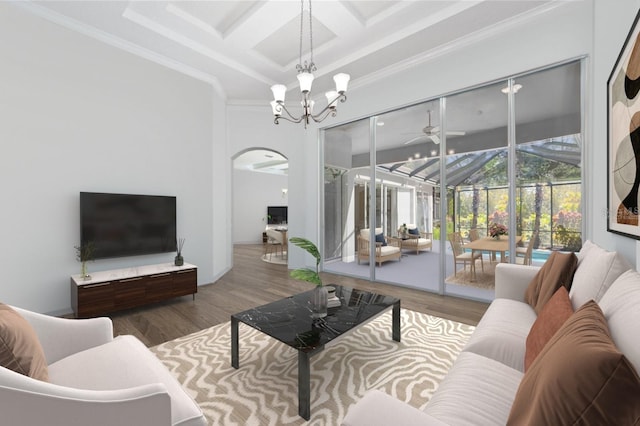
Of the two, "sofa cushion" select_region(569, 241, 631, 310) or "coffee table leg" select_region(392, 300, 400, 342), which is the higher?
"sofa cushion" select_region(569, 241, 631, 310)

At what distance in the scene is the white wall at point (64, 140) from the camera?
116 inches

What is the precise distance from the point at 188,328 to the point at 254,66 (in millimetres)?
3931

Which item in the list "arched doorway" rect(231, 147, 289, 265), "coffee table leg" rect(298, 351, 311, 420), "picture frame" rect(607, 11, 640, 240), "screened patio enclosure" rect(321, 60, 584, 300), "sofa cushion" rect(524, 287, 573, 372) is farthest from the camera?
"arched doorway" rect(231, 147, 289, 265)

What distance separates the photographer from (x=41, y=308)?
3119mm

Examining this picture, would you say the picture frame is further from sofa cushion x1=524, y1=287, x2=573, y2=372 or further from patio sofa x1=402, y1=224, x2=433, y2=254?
patio sofa x1=402, y1=224, x2=433, y2=254

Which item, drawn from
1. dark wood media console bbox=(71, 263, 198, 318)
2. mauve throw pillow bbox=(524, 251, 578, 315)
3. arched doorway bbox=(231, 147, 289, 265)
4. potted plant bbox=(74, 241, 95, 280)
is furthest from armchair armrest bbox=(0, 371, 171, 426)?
arched doorway bbox=(231, 147, 289, 265)

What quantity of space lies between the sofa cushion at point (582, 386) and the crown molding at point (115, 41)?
5.10m

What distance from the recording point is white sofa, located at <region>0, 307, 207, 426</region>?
35.1 inches

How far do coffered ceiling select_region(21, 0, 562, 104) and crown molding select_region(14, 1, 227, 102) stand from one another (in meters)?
0.01

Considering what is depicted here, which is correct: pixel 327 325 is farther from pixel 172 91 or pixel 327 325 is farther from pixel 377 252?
pixel 172 91

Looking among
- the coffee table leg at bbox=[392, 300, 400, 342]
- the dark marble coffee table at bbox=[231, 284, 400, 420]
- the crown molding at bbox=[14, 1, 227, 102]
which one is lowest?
the coffee table leg at bbox=[392, 300, 400, 342]

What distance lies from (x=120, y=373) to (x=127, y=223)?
9.45ft

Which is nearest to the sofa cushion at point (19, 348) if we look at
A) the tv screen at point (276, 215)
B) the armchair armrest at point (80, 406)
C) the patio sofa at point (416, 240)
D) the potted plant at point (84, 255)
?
the armchair armrest at point (80, 406)

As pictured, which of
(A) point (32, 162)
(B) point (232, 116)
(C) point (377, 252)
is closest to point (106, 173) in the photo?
(A) point (32, 162)
